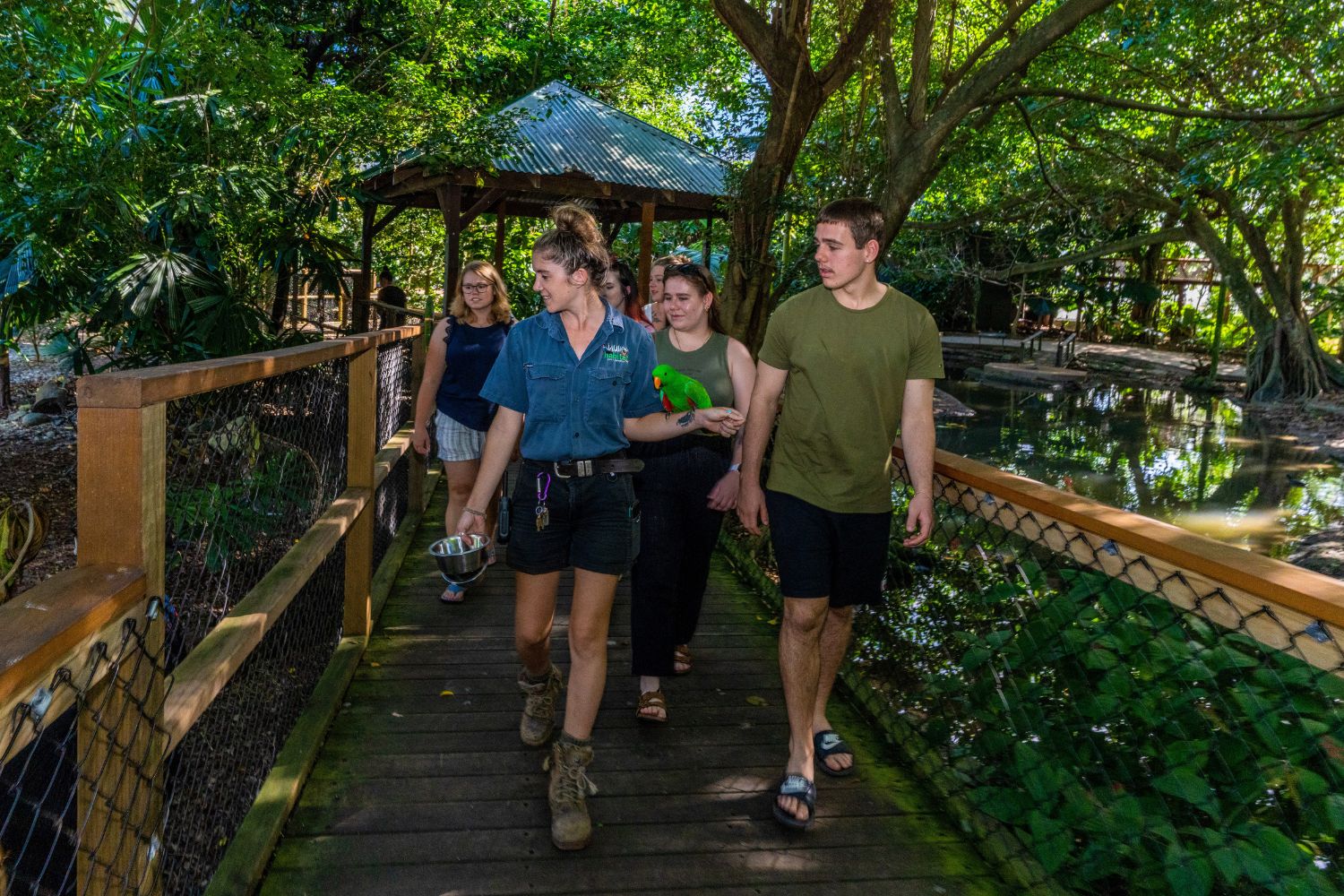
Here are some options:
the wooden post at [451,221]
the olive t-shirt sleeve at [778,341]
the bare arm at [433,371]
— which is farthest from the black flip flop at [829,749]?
the wooden post at [451,221]

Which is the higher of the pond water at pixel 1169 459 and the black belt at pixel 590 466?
the black belt at pixel 590 466

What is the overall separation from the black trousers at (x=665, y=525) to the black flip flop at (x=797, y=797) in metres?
0.80

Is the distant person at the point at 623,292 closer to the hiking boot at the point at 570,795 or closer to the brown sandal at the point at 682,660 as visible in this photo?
the brown sandal at the point at 682,660

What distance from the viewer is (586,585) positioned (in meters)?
2.93

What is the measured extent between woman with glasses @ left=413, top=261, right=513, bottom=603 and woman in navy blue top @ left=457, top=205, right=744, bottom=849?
1.86 m

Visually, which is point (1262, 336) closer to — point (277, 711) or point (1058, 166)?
point (1058, 166)

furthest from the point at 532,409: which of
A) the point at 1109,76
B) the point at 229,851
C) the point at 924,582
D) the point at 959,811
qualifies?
the point at 1109,76

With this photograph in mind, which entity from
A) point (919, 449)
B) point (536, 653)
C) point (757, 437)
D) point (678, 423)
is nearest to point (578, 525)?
point (678, 423)

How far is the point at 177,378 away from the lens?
1.86 metres

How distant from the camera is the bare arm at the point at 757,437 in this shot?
124 inches

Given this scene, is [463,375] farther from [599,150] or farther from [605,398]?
[599,150]

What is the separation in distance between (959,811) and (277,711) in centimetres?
219

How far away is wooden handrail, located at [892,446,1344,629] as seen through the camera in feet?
6.11

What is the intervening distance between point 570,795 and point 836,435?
1223 mm
